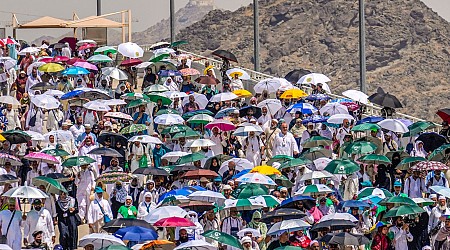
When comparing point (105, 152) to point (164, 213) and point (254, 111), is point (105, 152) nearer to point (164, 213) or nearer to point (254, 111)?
point (164, 213)

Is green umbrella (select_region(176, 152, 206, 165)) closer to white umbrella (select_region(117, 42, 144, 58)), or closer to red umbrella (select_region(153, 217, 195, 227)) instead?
red umbrella (select_region(153, 217, 195, 227))

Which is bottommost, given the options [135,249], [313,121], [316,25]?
[135,249]

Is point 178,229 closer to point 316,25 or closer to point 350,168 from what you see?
point 350,168

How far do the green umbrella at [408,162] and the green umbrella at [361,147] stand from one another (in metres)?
0.87

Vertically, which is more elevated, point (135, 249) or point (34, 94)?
point (34, 94)

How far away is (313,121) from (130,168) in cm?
447

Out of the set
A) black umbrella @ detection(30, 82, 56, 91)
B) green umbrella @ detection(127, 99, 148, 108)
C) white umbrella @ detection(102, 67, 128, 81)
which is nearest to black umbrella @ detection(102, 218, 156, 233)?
green umbrella @ detection(127, 99, 148, 108)

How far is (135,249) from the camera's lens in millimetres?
20672

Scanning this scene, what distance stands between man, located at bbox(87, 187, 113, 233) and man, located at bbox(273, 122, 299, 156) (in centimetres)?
559

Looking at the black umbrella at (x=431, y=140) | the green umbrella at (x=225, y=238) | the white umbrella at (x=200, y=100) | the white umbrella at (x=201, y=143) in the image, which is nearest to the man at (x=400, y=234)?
the green umbrella at (x=225, y=238)

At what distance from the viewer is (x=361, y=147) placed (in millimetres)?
27141

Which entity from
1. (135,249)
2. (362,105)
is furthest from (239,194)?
(362,105)

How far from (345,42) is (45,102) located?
381 feet

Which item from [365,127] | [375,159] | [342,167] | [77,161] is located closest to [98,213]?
[77,161]
